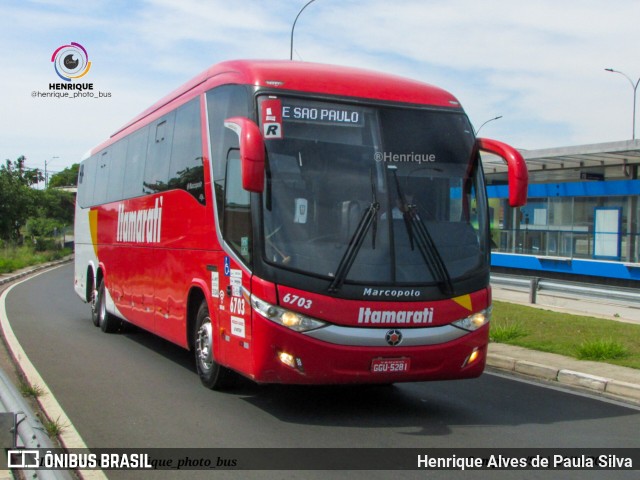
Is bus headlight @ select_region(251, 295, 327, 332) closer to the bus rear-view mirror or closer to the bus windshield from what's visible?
the bus windshield

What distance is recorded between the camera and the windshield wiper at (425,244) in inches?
297

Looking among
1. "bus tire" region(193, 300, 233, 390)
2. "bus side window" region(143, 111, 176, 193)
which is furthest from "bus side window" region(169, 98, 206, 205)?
"bus tire" region(193, 300, 233, 390)

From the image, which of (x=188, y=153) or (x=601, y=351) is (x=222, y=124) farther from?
(x=601, y=351)

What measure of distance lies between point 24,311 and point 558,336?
1197 centimetres

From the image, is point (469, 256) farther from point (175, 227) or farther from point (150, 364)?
point (150, 364)

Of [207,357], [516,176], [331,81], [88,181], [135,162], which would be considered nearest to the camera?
[516,176]

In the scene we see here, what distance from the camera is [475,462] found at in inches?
244

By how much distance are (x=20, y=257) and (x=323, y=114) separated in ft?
128

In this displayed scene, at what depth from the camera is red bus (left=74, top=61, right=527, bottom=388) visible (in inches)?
284

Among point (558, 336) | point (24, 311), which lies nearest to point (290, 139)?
point (558, 336)

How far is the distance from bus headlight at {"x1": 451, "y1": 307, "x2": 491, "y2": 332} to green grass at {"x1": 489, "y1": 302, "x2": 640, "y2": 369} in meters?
3.58

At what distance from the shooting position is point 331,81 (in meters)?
7.96

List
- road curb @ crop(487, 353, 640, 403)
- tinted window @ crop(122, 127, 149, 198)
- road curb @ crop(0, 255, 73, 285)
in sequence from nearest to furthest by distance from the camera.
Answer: road curb @ crop(487, 353, 640, 403)
tinted window @ crop(122, 127, 149, 198)
road curb @ crop(0, 255, 73, 285)

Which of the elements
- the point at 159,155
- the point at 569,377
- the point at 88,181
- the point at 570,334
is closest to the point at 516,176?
the point at 569,377
